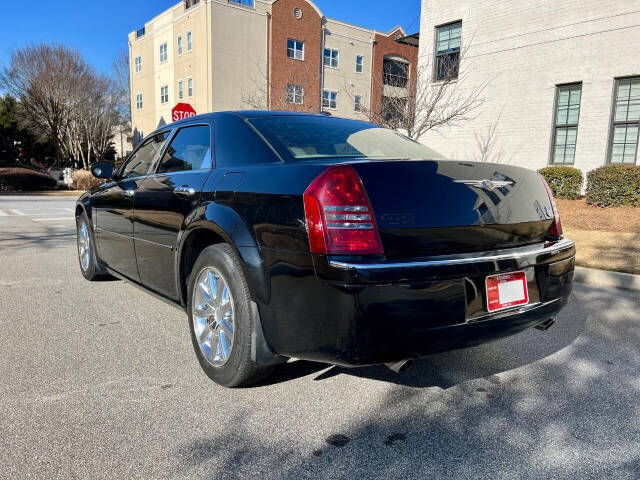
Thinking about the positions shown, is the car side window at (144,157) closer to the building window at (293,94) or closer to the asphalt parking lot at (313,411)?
the asphalt parking lot at (313,411)

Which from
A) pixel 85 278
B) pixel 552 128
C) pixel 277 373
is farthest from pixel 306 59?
pixel 277 373

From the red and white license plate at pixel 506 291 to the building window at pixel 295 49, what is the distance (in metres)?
34.4

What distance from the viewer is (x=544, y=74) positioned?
44.4ft

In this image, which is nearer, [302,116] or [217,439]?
[217,439]

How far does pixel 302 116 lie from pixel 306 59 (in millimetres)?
33479

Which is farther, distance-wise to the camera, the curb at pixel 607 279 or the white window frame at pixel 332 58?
the white window frame at pixel 332 58

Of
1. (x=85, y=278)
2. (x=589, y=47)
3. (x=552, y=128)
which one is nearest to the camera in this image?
(x=85, y=278)

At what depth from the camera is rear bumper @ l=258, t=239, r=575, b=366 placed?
217 cm

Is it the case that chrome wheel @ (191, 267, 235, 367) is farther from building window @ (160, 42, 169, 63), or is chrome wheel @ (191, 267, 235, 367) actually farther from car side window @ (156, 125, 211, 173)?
building window @ (160, 42, 169, 63)

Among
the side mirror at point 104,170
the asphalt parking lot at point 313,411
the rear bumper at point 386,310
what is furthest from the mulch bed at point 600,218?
the side mirror at point 104,170

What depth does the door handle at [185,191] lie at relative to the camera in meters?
3.14

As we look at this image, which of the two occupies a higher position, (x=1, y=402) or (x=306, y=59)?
(x=306, y=59)

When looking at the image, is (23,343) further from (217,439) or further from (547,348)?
(547,348)

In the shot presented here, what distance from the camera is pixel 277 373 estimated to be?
3.08 meters
